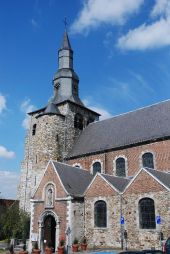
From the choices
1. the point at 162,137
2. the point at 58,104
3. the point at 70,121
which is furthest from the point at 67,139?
the point at 162,137

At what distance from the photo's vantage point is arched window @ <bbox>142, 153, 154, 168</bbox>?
Result: 23.6 meters

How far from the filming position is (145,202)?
18.7 m

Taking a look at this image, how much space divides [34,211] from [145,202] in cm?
911

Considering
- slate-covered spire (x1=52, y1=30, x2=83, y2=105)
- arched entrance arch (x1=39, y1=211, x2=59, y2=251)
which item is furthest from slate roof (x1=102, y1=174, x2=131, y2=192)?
slate-covered spire (x1=52, y1=30, x2=83, y2=105)

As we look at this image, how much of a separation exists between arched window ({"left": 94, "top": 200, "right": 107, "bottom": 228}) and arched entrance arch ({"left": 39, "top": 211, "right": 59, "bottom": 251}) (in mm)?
2943

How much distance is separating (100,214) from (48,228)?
4563 millimetres

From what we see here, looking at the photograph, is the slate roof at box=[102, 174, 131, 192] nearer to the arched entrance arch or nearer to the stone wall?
the arched entrance arch

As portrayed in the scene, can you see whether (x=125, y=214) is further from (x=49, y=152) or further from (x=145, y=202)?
(x=49, y=152)

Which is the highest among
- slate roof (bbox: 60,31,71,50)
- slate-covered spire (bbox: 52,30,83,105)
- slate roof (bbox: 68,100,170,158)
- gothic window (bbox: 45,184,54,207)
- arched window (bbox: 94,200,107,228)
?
slate roof (bbox: 60,31,71,50)

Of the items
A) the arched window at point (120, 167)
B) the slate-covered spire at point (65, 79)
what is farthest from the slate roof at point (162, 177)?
the slate-covered spire at point (65, 79)

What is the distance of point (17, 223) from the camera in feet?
88.5

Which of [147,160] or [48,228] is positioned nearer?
[48,228]

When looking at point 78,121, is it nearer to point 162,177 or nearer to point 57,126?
point 57,126

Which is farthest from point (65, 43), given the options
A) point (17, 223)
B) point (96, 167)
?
point (17, 223)
